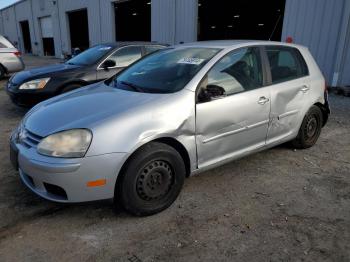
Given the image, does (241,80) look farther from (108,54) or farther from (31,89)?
(31,89)

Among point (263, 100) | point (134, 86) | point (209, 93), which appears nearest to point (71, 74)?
point (134, 86)

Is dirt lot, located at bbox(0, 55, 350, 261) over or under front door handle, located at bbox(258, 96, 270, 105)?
under

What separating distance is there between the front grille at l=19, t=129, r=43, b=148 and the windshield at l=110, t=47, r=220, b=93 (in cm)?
108

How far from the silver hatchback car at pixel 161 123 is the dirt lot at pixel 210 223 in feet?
0.99

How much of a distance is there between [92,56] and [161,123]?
429cm

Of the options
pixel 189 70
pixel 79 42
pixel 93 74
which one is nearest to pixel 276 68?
pixel 189 70

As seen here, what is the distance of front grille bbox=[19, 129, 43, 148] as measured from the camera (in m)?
2.76

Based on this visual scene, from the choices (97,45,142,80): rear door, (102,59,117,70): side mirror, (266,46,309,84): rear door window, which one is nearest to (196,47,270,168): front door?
(266,46,309,84): rear door window

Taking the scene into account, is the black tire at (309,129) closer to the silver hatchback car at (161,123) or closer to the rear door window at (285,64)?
the silver hatchback car at (161,123)

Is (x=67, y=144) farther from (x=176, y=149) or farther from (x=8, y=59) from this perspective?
(x=8, y=59)

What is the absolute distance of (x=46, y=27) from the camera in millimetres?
24594

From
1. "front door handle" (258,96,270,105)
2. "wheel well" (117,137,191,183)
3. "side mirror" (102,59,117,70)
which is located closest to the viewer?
"wheel well" (117,137,191,183)

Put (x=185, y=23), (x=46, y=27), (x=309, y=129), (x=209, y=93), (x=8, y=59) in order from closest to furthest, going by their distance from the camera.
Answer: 1. (x=209, y=93)
2. (x=309, y=129)
3. (x=8, y=59)
4. (x=185, y=23)
5. (x=46, y=27)

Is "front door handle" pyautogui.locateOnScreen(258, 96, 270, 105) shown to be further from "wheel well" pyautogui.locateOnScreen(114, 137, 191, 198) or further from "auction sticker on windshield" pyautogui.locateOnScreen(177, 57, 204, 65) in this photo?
"wheel well" pyautogui.locateOnScreen(114, 137, 191, 198)
